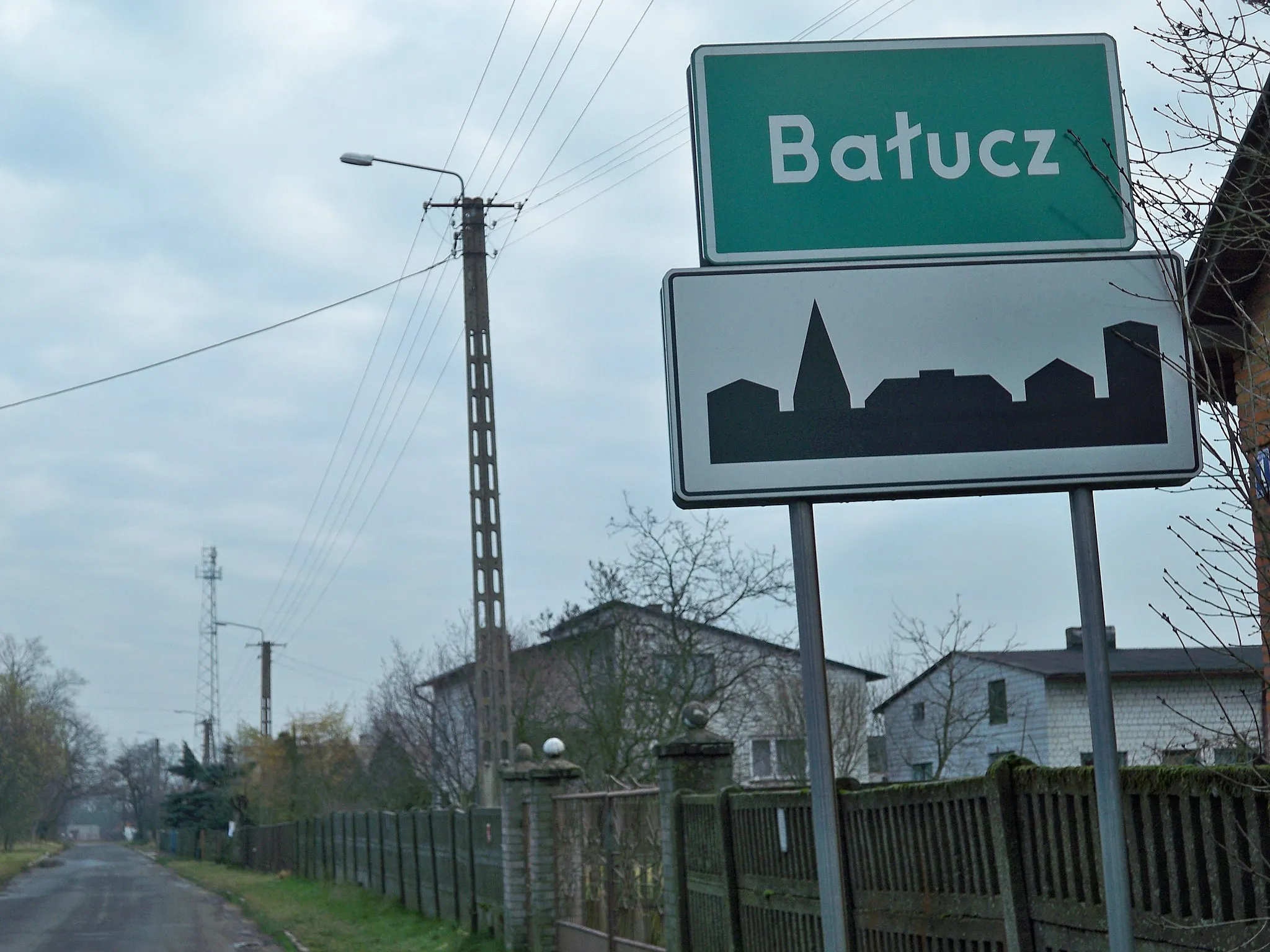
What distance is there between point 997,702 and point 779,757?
650cm

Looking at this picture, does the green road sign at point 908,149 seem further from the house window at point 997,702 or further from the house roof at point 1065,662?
the house window at point 997,702

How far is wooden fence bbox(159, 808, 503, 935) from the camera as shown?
1689 cm

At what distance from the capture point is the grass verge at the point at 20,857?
47312mm

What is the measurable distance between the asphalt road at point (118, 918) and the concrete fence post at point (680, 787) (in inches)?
447

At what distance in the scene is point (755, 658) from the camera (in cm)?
2675

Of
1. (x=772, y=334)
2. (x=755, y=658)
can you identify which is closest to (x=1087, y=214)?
(x=772, y=334)

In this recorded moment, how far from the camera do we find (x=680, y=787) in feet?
32.9

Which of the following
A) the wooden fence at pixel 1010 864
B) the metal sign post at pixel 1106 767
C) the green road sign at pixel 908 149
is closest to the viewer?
the metal sign post at pixel 1106 767

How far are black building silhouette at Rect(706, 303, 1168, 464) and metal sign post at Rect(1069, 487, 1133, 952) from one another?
269 mm

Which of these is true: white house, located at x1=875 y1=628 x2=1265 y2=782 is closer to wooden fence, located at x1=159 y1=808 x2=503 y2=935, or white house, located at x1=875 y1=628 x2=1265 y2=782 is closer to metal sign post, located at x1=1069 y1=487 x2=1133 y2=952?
wooden fence, located at x1=159 y1=808 x2=503 y2=935

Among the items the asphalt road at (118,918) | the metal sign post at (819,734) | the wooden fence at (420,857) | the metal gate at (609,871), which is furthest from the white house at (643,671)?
the metal sign post at (819,734)

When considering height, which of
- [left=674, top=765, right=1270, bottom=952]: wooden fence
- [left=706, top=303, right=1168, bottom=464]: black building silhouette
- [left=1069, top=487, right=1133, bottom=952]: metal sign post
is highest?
[left=706, top=303, right=1168, bottom=464]: black building silhouette

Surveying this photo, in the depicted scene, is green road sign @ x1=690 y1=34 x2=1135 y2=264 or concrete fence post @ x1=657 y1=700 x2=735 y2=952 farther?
concrete fence post @ x1=657 y1=700 x2=735 y2=952

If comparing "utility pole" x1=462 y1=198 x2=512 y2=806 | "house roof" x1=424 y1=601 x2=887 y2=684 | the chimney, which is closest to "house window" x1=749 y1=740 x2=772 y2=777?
the chimney
